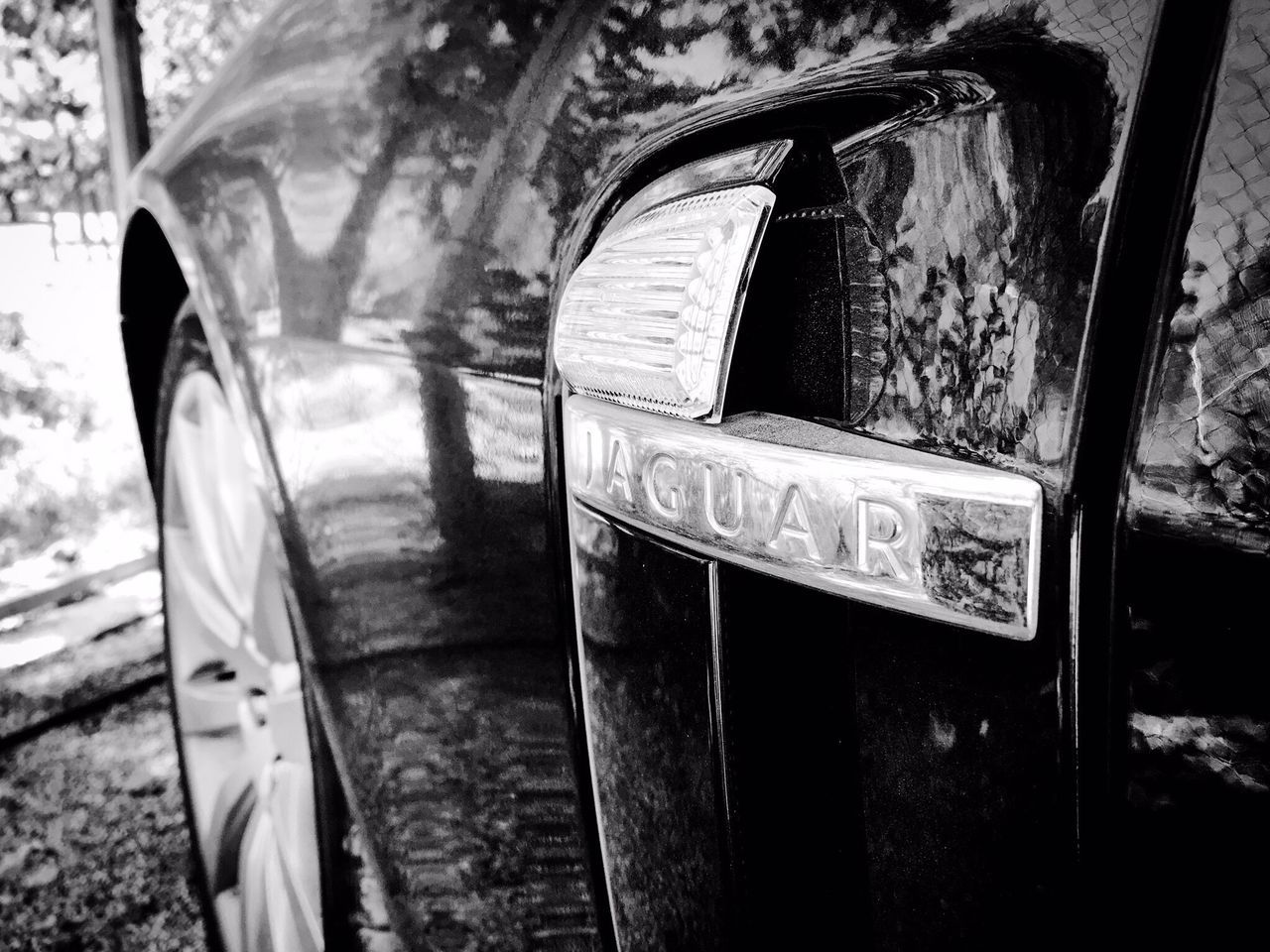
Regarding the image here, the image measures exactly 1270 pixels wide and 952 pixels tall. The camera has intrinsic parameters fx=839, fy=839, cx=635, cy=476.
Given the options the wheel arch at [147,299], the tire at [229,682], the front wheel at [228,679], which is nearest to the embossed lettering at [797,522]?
the tire at [229,682]

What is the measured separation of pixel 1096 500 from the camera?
0.48 metres

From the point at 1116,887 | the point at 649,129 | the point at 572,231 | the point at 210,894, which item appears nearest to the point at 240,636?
the point at 210,894

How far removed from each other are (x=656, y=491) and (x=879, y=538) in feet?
0.57

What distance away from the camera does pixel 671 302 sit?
570 millimetres

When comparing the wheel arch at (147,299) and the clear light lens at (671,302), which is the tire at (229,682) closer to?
the wheel arch at (147,299)

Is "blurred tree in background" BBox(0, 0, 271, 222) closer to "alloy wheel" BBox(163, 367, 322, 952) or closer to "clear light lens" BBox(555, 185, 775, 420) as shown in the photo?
"alloy wheel" BBox(163, 367, 322, 952)

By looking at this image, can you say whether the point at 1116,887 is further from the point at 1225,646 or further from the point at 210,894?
the point at 210,894

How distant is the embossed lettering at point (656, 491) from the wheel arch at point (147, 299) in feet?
3.53

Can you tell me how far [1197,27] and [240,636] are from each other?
155 centimetres

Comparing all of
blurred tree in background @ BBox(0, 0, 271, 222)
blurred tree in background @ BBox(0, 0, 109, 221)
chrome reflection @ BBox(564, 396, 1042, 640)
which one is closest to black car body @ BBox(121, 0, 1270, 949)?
chrome reflection @ BBox(564, 396, 1042, 640)

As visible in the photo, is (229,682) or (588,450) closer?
(588,450)

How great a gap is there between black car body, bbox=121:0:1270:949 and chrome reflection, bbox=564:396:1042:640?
16 millimetres

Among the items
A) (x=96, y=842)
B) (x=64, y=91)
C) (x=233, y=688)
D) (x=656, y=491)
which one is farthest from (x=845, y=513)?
(x=64, y=91)

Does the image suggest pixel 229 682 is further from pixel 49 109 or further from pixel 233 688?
pixel 49 109
